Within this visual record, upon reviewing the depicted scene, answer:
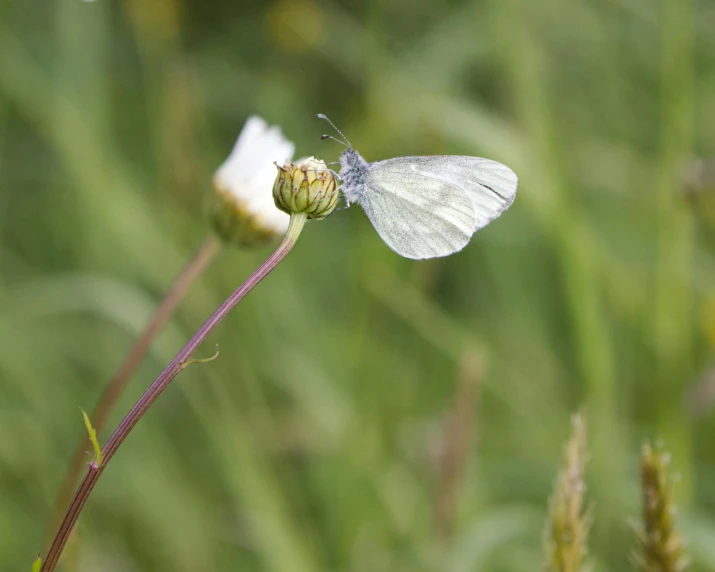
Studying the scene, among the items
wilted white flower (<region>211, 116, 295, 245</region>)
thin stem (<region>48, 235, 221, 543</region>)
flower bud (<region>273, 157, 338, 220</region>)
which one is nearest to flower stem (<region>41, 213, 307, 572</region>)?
flower bud (<region>273, 157, 338, 220</region>)

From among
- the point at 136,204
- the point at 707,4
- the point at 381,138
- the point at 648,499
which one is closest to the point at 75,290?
the point at 136,204

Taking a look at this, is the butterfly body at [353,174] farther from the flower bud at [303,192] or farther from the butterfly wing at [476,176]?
the flower bud at [303,192]

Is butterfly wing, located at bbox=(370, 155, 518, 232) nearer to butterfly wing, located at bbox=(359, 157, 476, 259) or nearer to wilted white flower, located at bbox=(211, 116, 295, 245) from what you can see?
butterfly wing, located at bbox=(359, 157, 476, 259)

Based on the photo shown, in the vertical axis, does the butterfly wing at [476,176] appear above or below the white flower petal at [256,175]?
below

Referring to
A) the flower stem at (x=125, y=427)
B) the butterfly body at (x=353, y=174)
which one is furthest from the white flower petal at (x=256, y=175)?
the flower stem at (x=125, y=427)

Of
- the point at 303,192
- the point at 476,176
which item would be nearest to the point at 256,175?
the point at 476,176

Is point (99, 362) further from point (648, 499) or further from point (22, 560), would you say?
point (648, 499)

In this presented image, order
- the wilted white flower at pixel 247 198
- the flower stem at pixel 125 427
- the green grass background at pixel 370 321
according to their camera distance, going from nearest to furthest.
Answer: the flower stem at pixel 125 427 < the wilted white flower at pixel 247 198 < the green grass background at pixel 370 321
